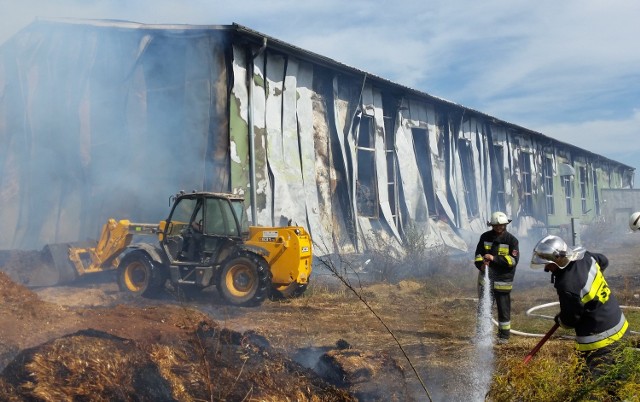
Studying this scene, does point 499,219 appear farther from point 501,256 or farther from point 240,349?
point 240,349

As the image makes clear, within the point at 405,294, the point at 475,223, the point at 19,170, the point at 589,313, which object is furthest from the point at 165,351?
the point at 475,223

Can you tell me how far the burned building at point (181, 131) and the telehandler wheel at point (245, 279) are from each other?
84.0 inches

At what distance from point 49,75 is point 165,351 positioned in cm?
985

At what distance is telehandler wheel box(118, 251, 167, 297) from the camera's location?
31.8 ft

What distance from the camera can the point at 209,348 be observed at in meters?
5.20

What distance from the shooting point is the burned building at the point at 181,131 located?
447 inches

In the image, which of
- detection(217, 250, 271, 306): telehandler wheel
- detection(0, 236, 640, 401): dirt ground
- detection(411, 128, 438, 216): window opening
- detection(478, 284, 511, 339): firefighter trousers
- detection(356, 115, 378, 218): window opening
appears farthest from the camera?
detection(411, 128, 438, 216): window opening

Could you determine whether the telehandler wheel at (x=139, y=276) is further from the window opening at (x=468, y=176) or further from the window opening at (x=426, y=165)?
the window opening at (x=468, y=176)

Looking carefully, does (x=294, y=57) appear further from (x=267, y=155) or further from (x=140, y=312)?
(x=140, y=312)

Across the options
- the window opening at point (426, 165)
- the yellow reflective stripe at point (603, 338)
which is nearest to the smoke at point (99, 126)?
the window opening at point (426, 165)

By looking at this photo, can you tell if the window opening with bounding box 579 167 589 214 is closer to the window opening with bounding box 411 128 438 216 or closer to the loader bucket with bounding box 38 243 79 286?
the window opening with bounding box 411 128 438 216

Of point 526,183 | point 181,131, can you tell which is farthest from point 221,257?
point 526,183

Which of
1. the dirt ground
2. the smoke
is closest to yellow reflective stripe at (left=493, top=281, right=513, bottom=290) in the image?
the dirt ground

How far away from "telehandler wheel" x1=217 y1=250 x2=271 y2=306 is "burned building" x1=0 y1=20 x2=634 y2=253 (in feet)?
7.00
